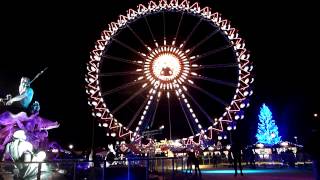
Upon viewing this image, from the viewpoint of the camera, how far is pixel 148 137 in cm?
3747

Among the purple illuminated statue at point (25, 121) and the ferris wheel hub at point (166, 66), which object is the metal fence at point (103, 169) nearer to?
the purple illuminated statue at point (25, 121)

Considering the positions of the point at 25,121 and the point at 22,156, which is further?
the point at 25,121

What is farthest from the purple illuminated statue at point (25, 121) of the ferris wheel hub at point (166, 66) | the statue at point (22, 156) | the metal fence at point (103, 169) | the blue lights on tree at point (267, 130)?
the blue lights on tree at point (267, 130)

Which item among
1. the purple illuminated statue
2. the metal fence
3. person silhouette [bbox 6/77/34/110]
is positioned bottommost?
the metal fence

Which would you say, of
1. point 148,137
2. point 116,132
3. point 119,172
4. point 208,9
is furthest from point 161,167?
point 148,137

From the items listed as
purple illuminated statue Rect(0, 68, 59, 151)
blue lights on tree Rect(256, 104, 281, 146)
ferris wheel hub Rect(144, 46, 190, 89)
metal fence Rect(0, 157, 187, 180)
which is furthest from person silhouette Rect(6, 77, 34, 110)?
blue lights on tree Rect(256, 104, 281, 146)

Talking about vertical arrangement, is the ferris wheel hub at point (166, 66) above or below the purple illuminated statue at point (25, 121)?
above

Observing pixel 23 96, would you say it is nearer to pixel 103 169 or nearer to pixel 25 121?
pixel 25 121

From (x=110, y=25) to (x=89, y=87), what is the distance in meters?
4.82

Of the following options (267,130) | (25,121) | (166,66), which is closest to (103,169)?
(25,121)

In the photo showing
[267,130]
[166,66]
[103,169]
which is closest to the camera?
[103,169]

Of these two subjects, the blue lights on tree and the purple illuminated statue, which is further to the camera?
the blue lights on tree

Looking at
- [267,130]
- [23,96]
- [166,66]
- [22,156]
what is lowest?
[22,156]

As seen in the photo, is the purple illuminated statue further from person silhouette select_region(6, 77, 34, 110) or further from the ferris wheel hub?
the ferris wheel hub
